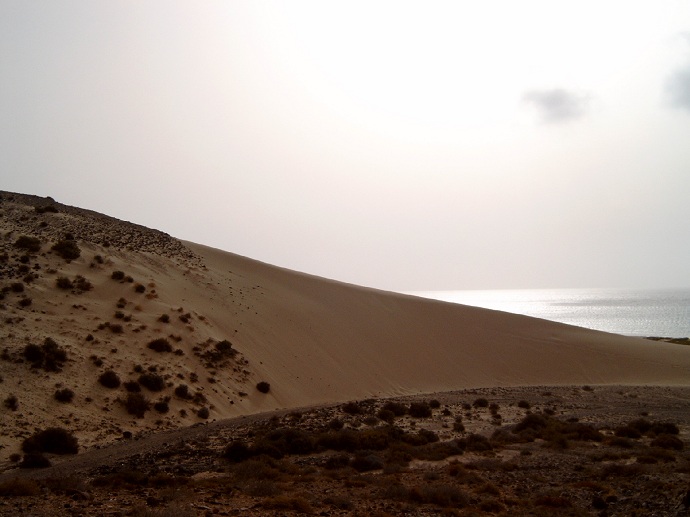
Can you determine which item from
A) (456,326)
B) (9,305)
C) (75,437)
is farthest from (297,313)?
(75,437)

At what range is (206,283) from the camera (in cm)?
4347

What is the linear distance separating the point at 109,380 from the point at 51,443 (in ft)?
19.9

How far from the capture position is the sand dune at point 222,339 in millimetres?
25750

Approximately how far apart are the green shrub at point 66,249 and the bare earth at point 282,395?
0.17 metres

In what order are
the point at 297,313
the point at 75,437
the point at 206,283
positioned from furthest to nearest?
1. the point at 297,313
2. the point at 206,283
3. the point at 75,437

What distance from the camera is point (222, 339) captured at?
1414 inches

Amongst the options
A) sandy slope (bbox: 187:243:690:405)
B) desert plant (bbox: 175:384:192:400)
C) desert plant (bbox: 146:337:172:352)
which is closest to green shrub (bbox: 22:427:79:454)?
desert plant (bbox: 175:384:192:400)

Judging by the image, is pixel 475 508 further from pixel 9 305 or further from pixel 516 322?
pixel 516 322

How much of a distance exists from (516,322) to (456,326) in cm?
764

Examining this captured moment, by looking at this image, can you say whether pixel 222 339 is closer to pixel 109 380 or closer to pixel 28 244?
pixel 109 380

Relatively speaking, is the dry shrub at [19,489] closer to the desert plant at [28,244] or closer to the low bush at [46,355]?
the low bush at [46,355]

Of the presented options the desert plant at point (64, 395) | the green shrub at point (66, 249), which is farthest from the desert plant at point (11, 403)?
the green shrub at point (66, 249)

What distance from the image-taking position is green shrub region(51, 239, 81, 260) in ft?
119

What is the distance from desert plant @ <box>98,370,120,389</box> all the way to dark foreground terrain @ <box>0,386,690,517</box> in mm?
4372
